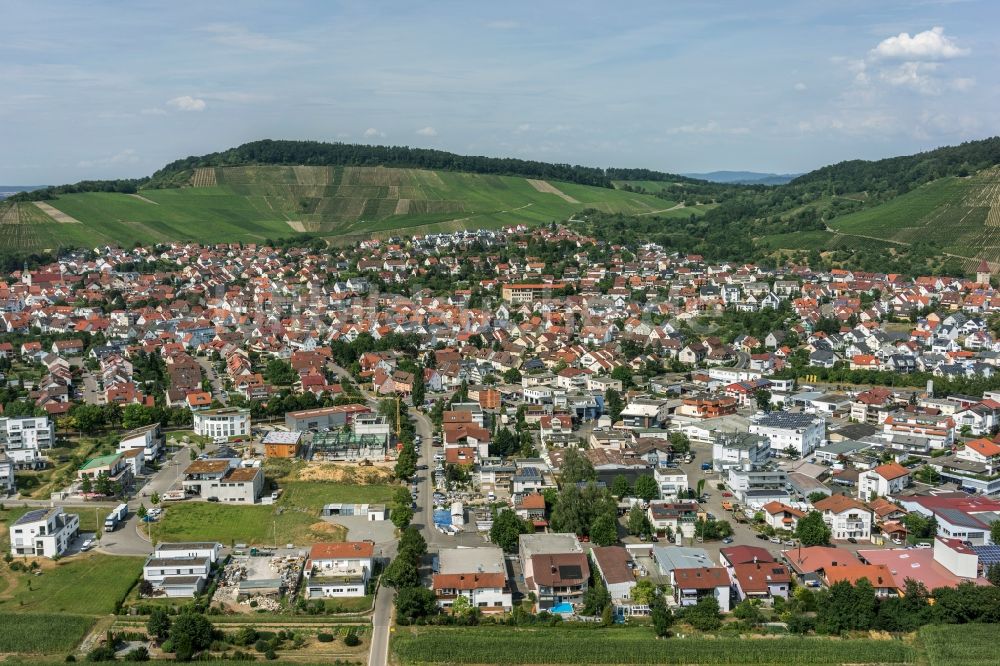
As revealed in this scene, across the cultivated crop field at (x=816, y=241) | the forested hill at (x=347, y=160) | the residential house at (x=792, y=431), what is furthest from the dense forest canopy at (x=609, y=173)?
the residential house at (x=792, y=431)

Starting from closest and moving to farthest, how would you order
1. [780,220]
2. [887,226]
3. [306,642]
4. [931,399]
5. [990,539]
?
[306,642], [990,539], [931,399], [887,226], [780,220]

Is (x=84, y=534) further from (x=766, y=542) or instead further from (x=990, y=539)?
(x=990, y=539)

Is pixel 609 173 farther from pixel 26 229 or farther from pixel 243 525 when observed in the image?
pixel 243 525

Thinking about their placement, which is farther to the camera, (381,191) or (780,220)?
(381,191)

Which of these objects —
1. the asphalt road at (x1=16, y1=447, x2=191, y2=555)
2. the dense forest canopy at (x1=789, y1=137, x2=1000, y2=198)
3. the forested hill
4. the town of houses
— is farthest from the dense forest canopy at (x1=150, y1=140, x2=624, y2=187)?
the asphalt road at (x1=16, y1=447, x2=191, y2=555)

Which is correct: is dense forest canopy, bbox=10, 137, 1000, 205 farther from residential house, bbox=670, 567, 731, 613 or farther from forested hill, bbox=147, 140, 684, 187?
residential house, bbox=670, 567, 731, 613

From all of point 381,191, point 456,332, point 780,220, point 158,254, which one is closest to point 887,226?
point 780,220

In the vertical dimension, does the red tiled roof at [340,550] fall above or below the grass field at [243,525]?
above

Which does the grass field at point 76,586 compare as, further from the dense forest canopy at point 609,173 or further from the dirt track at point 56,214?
the dense forest canopy at point 609,173
